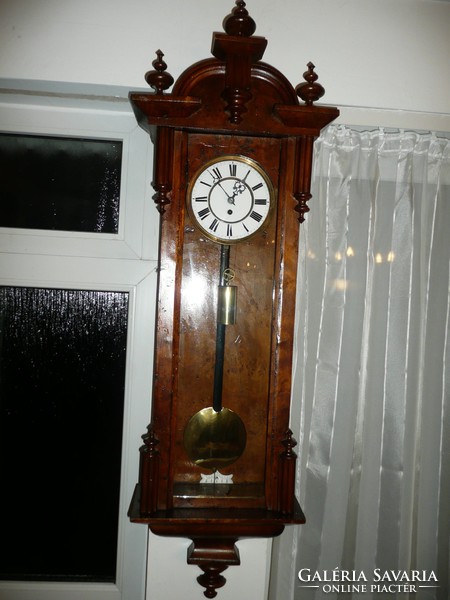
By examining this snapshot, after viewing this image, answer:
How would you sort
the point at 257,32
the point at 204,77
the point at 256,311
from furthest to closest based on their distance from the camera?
the point at 257,32
the point at 256,311
the point at 204,77

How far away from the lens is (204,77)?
1027mm

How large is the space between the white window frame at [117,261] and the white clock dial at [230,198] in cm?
32

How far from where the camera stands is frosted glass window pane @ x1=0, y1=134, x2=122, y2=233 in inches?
53.2

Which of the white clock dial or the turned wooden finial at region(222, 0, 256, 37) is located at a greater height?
the turned wooden finial at region(222, 0, 256, 37)

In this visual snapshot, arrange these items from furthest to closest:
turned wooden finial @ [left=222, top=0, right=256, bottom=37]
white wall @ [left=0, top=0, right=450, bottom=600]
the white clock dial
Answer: white wall @ [left=0, top=0, right=450, bottom=600]
the white clock dial
turned wooden finial @ [left=222, top=0, right=256, bottom=37]

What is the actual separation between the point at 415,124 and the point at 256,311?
0.77 m

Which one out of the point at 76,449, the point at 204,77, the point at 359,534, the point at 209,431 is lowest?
the point at 359,534

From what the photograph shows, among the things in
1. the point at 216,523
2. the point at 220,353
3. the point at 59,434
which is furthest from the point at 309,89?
the point at 59,434

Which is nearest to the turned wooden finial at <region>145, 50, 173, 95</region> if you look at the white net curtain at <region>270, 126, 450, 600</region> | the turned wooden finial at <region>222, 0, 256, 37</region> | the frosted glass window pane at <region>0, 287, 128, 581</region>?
the turned wooden finial at <region>222, 0, 256, 37</region>

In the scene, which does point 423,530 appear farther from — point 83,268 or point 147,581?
point 83,268

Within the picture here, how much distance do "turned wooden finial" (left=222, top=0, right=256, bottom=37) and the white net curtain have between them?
414mm

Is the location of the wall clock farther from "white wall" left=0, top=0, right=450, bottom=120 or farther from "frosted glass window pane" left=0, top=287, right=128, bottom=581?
"frosted glass window pane" left=0, top=287, right=128, bottom=581

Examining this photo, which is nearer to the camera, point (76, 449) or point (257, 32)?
point (257, 32)

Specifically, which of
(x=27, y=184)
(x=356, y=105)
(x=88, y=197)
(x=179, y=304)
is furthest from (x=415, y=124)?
(x=27, y=184)
